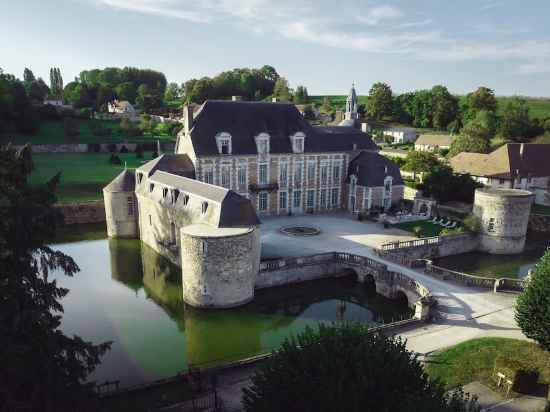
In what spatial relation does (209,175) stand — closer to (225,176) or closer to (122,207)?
(225,176)

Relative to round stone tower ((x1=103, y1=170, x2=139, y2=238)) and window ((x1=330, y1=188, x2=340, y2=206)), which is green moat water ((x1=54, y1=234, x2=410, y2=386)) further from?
window ((x1=330, y1=188, x2=340, y2=206))

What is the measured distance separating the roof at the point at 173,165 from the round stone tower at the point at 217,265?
9.21 metres

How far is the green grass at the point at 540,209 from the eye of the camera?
33.9 m

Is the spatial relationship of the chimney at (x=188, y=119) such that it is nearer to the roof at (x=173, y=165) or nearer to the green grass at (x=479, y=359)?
the roof at (x=173, y=165)

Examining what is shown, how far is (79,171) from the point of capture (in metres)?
43.1

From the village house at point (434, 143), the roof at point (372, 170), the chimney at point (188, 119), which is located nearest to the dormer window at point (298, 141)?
the roof at point (372, 170)

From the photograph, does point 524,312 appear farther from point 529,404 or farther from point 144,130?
point 144,130

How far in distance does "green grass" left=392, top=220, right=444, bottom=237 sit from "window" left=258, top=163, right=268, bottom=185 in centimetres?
968

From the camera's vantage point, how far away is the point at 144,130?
2717 inches

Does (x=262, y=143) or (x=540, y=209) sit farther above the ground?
(x=262, y=143)

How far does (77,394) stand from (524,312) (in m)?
12.5

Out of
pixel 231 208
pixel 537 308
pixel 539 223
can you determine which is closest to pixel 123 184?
pixel 231 208

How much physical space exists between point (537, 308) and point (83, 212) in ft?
99.4

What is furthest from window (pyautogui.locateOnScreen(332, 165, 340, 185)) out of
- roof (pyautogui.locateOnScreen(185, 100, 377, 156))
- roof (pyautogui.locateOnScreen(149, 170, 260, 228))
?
roof (pyautogui.locateOnScreen(149, 170, 260, 228))
